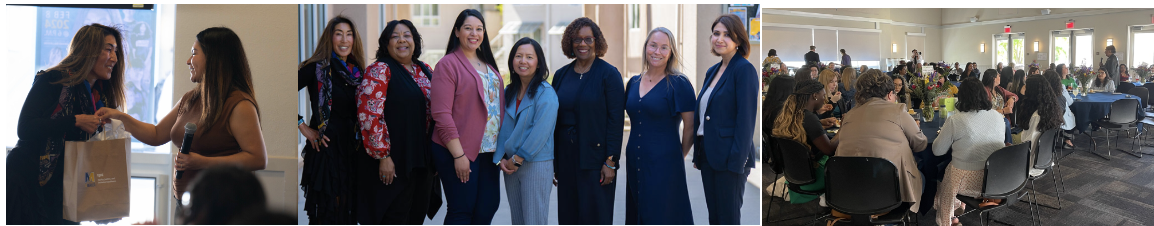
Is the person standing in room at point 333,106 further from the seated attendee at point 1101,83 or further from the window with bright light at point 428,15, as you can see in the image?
the seated attendee at point 1101,83

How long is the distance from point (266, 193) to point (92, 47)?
1116mm

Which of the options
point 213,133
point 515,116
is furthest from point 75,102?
point 515,116

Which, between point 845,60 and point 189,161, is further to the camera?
point 189,161

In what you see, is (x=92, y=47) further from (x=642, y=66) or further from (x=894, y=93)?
(x=894, y=93)

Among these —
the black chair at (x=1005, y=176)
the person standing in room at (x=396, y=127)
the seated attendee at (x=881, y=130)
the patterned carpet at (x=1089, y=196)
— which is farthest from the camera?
the patterned carpet at (x=1089, y=196)

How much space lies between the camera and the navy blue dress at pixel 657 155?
9.53 feet

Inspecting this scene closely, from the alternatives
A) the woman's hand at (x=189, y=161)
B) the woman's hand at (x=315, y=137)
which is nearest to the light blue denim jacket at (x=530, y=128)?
the woman's hand at (x=315, y=137)

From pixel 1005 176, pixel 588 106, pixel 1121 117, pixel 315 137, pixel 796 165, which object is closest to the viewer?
pixel 588 106

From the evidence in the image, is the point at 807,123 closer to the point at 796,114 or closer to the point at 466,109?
the point at 796,114

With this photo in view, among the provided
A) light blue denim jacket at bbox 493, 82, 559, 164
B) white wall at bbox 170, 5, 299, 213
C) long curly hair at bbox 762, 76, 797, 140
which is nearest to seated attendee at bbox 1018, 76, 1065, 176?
long curly hair at bbox 762, 76, 797, 140

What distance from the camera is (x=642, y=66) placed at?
2.94 meters

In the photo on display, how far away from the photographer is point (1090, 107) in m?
3.27

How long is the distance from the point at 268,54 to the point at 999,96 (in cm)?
365

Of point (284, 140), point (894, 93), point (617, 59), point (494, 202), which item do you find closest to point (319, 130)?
point (284, 140)
